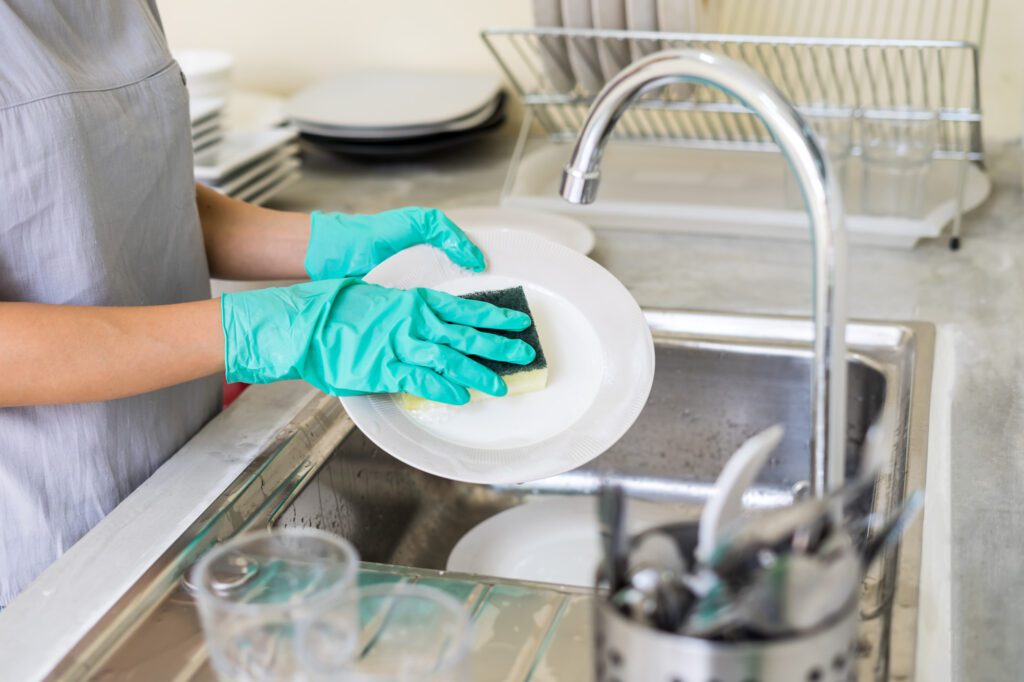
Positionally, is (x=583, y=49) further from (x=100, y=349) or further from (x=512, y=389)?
(x=100, y=349)

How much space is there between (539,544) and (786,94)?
0.94m

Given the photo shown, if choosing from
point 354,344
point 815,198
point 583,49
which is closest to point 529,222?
point 583,49

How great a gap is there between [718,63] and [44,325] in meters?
0.58

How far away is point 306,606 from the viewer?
1.88 feet

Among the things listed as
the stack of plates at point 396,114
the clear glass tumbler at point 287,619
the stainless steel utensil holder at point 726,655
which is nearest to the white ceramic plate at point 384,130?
the stack of plates at point 396,114

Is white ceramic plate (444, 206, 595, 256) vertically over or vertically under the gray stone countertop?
over

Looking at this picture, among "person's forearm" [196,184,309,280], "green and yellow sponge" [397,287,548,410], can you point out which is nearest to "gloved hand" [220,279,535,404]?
"green and yellow sponge" [397,287,548,410]

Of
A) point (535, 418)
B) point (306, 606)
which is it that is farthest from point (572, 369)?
point (306, 606)

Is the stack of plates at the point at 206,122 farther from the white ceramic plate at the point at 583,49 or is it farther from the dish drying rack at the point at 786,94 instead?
the white ceramic plate at the point at 583,49

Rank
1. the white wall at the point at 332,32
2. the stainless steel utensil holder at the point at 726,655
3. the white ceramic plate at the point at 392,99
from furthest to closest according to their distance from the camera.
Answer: the white wall at the point at 332,32
the white ceramic plate at the point at 392,99
the stainless steel utensil holder at the point at 726,655

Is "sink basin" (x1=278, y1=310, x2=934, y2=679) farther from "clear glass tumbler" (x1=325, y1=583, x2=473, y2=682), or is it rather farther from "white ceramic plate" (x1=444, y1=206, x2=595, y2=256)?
"clear glass tumbler" (x1=325, y1=583, x2=473, y2=682)

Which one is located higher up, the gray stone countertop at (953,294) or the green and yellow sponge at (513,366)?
the green and yellow sponge at (513,366)

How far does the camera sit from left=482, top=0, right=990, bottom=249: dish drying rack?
1.52 metres

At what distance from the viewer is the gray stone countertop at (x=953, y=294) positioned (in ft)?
2.83
